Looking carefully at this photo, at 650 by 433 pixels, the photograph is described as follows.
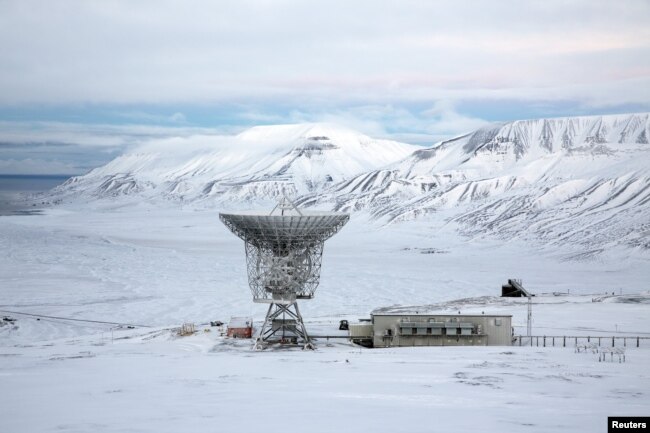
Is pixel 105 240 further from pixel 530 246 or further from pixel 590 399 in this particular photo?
pixel 590 399

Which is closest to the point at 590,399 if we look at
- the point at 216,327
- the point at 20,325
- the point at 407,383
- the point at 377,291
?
the point at 407,383

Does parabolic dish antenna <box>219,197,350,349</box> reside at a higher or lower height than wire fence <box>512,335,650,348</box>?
higher

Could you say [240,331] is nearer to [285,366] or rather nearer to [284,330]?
[284,330]

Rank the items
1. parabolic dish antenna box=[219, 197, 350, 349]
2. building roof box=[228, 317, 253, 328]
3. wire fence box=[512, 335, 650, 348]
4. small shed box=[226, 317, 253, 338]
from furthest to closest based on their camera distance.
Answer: building roof box=[228, 317, 253, 328]
small shed box=[226, 317, 253, 338]
wire fence box=[512, 335, 650, 348]
parabolic dish antenna box=[219, 197, 350, 349]

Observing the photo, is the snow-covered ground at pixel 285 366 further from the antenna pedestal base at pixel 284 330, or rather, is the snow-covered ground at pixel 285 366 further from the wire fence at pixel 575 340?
the wire fence at pixel 575 340

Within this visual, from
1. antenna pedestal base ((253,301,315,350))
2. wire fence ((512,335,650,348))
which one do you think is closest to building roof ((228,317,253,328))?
antenna pedestal base ((253,301,315,350))

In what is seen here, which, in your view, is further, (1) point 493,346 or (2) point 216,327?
(2) point 216,327

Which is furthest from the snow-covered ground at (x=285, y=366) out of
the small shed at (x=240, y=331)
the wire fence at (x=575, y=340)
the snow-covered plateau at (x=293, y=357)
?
the wire fence at (x=575, y=340)

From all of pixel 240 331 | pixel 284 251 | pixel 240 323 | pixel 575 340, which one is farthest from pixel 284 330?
pixel 575 340

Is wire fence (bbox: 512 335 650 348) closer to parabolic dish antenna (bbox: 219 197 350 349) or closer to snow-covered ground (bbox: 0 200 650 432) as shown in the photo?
snow-covered ground (bbox: 0 200 650 432)
